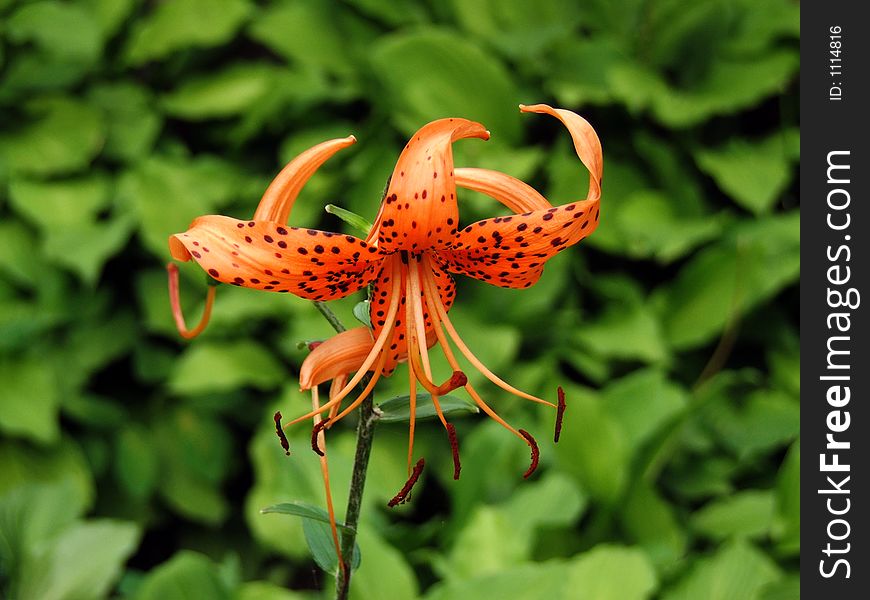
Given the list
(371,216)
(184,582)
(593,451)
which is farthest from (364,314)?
(371,216)

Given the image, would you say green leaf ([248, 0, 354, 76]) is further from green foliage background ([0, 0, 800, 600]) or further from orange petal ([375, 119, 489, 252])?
orange petal ([375, 119, 489, 252])

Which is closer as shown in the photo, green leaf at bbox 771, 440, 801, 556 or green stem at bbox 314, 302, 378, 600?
green stem at bbox 314, 302, 378, 600

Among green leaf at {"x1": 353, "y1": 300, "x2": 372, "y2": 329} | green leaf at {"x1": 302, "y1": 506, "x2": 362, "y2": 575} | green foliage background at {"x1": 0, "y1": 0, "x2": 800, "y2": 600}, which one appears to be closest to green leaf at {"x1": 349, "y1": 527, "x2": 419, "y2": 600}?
green foliage background at {"x1": 0, "y1": 0, "x2": 800, "y2": 600}

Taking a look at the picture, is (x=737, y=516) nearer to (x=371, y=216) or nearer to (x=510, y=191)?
(x=371, y=216)

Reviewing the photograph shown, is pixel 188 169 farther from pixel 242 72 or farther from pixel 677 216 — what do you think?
pixel 677 216

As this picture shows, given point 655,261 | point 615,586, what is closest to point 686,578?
point 615,586
